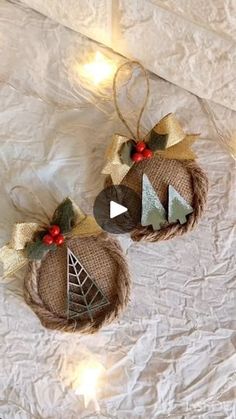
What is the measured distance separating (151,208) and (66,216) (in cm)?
12

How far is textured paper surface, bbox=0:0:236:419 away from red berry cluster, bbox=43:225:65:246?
0.24ft

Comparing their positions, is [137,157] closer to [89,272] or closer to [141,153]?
[141,153]

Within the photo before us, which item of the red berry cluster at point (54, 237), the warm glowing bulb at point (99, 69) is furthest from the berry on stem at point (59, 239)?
the warm glowing bulb at point (99, 69)

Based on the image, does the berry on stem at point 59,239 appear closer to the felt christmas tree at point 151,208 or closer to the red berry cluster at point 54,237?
the red berry cluster at point 54,237

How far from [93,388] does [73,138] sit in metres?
0.36

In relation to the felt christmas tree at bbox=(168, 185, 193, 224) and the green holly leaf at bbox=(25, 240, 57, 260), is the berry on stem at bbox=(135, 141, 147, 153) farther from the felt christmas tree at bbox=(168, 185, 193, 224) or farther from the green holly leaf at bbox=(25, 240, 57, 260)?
Result: the green holly leaf at bbox=(25, 240, 57, 260)

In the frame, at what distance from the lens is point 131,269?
102 cm

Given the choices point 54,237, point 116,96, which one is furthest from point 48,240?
point 116,96

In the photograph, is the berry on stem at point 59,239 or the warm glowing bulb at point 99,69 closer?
the berry on stem at point 59,239

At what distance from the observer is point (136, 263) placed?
1022mm

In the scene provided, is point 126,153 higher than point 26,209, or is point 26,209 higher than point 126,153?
point 126,153

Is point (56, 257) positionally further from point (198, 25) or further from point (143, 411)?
point (198, 25)

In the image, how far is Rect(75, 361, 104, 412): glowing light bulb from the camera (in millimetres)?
982

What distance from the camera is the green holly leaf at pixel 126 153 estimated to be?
3.23ft
